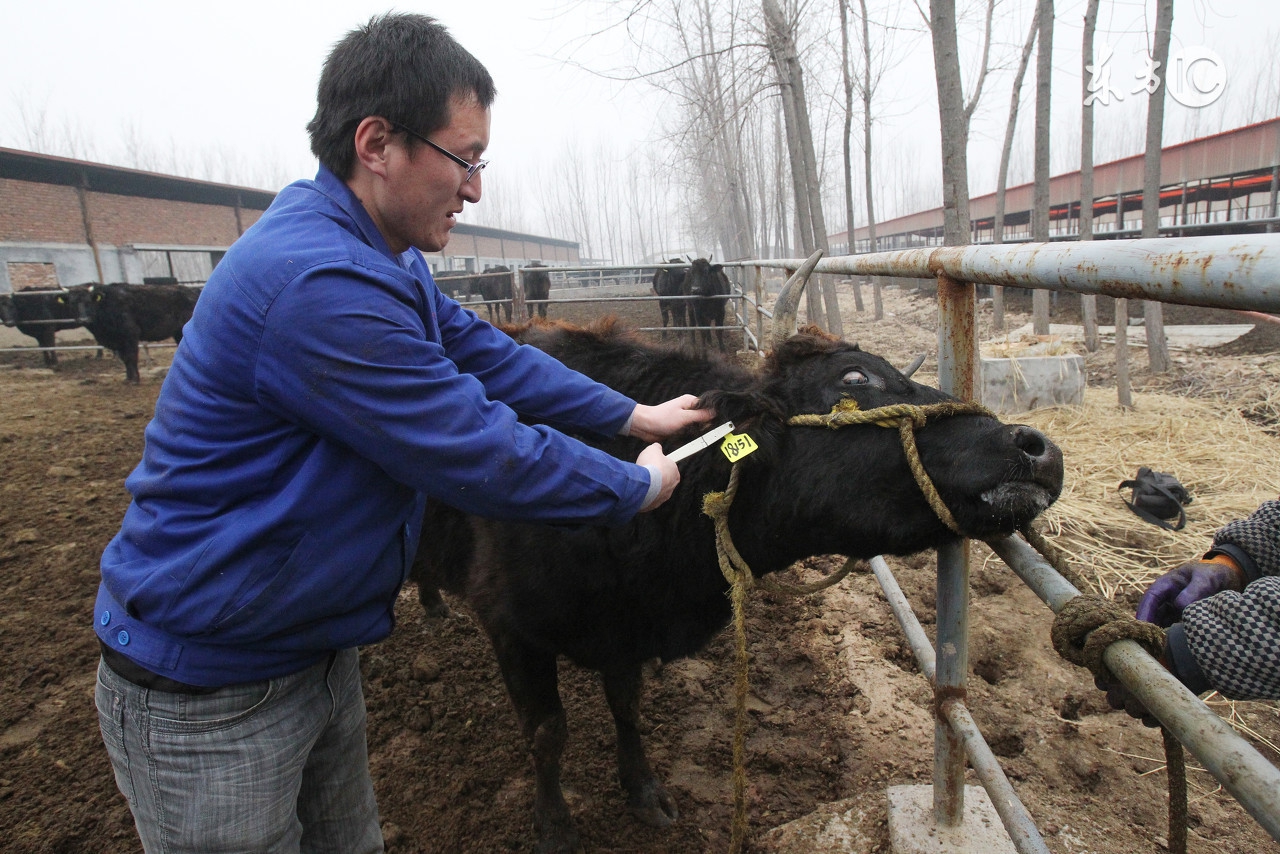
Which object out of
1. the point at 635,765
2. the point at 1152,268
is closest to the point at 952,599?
the point at 1152,268

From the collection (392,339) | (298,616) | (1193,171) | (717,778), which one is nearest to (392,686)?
(717,778)

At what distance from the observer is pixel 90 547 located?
4.75 m

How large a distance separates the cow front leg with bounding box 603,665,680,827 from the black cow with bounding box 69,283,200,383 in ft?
38.9

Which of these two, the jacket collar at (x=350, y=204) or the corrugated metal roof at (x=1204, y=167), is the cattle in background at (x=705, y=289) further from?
the jacket collar at (x=350, y=204)

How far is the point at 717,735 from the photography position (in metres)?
2.85

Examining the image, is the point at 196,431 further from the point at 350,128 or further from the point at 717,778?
the point at 717,778

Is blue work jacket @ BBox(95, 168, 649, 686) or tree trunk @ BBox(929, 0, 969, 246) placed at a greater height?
tree trunk @ BBox(929, 0, 969, 246)

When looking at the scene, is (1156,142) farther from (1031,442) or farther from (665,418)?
(665,418)

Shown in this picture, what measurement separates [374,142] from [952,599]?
1.76m

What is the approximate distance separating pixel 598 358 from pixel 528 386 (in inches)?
22.0

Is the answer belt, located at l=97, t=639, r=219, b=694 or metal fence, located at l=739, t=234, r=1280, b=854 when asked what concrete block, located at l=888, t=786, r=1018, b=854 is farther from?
belt, located at l=97, t=639, r=219, b=694

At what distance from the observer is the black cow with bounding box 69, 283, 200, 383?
1148 cm

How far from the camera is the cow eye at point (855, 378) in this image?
72.2 inches

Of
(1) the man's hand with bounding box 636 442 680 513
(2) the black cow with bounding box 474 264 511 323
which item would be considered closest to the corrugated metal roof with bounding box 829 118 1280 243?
(2) the black cow with bounding box 474 264 511 323
